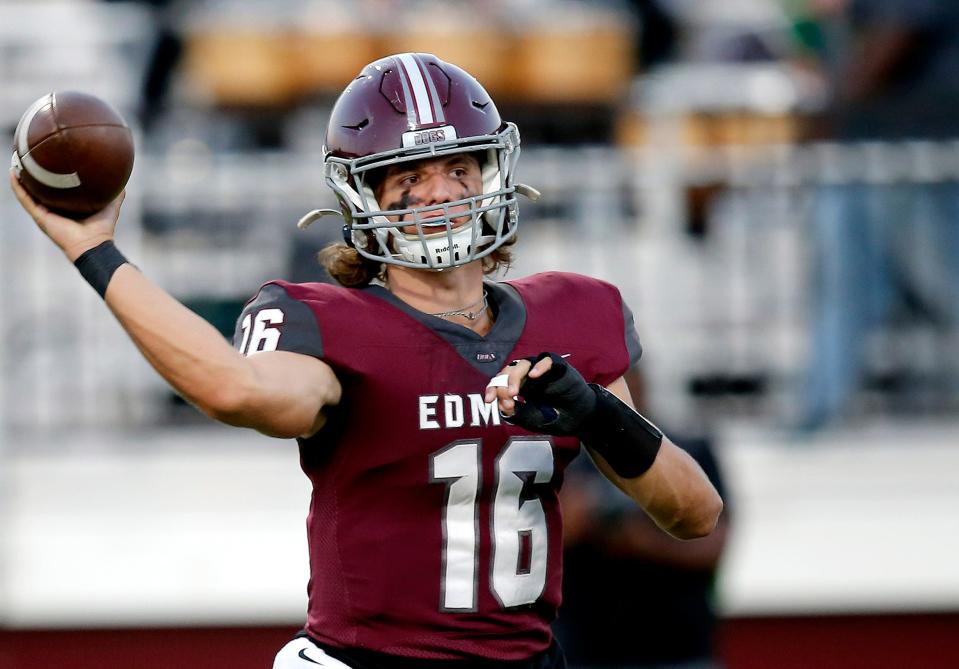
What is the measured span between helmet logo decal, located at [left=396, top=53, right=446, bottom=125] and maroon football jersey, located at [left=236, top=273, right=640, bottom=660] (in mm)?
368

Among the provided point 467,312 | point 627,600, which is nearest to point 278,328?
point 467,312

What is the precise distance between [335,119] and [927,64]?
172 inches

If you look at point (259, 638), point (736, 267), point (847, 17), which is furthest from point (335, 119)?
point (736, 267)

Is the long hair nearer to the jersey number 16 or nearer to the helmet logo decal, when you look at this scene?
the helmet logo decal

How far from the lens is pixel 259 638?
6.33 metres

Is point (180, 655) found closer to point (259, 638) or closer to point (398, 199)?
point (259, 638)

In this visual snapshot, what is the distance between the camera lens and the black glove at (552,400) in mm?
2879

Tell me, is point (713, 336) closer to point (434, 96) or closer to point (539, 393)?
point (434, 96)

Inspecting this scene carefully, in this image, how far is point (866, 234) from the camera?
24.3 ft

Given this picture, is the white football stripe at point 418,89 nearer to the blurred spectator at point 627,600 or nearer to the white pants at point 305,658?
the white pants at point 305,658

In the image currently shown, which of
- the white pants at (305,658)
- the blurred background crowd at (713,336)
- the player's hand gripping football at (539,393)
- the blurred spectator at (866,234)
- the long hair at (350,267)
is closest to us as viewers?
the player's hand gripping football at (539,393)

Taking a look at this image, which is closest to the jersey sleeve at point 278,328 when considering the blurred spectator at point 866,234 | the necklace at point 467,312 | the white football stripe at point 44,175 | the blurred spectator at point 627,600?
the necklace at point 467,312

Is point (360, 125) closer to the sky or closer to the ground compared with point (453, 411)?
closer to the sky

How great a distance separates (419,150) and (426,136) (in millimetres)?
34
